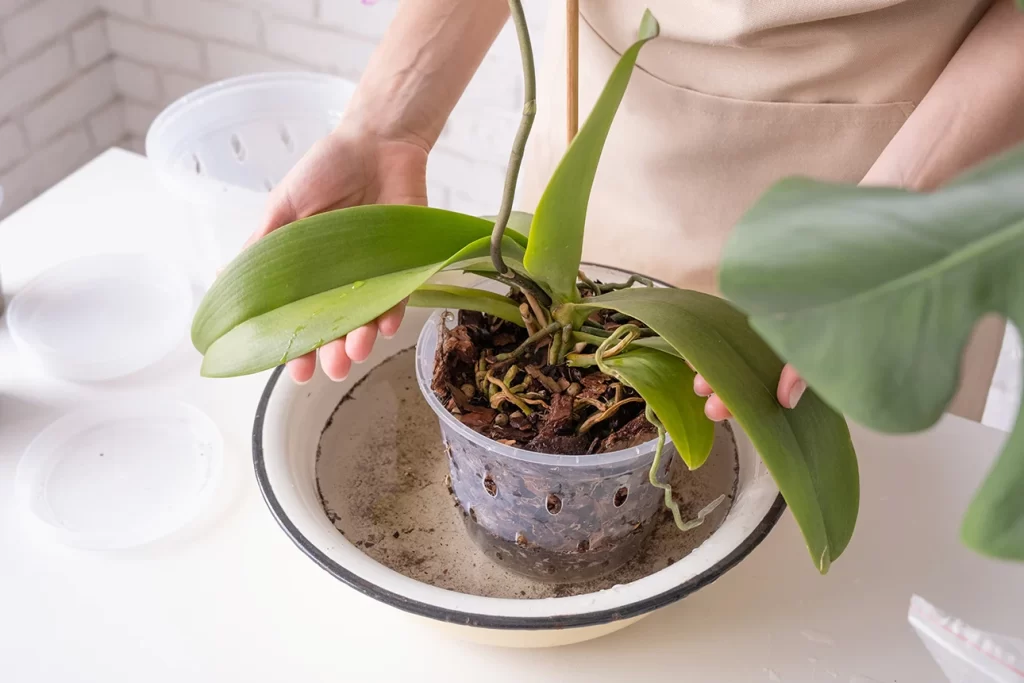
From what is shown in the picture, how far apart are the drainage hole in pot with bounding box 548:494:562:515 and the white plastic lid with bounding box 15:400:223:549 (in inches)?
11.3

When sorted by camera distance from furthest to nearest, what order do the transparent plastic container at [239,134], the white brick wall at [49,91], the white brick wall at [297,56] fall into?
the white brick wall at [49,91] → the white brick wall at [297,56] → the transparent plastic container at [239,134]

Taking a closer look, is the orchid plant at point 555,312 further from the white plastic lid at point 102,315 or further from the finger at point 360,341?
the white plastic lid at point 102,315

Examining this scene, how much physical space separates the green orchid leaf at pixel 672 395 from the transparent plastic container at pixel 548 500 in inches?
1.4

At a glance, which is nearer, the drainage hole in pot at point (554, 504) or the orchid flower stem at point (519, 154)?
the orchid flower stem at point (519, 154)

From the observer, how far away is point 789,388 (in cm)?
45

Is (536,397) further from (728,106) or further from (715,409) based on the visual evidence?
(728,106)

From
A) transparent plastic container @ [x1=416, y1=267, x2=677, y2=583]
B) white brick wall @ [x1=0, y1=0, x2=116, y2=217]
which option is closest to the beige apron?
transparent plastic container @ [x1=416, y1=267, x2=677, y2=583]

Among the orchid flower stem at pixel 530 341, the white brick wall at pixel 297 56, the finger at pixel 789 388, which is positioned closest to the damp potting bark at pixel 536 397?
the orchid flower stem at pixel 530 341

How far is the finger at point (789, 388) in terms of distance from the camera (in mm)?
446

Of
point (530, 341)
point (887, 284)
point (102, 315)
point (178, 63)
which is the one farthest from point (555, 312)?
point (178, 63)

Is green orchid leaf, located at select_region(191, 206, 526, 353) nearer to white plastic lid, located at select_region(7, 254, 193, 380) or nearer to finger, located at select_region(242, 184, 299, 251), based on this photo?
finger, located at select_region(242, 184, 299, 251)

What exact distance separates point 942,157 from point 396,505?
0.43 m

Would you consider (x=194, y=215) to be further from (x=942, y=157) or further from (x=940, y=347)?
(x=940, y=347)

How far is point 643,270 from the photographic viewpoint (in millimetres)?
891
